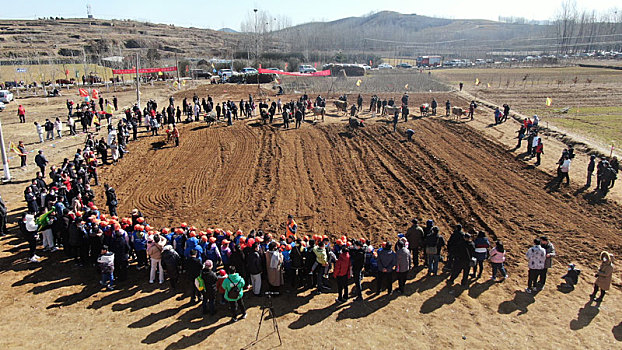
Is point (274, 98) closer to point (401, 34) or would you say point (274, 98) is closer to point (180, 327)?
point (180, 327)

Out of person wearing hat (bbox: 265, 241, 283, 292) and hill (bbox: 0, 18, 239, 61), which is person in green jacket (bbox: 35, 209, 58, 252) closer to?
person wearing hat (bbox: 265, 241, 283, 292)

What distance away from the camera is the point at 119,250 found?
35.6ft

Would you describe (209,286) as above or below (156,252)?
below

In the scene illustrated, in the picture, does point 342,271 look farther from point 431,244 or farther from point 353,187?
point 353,187

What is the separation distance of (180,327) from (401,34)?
191079mm

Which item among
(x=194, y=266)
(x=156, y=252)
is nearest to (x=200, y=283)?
(x=194, y=266)

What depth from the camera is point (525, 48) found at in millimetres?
141750

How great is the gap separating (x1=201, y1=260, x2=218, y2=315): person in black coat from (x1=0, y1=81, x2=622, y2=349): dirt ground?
29 centimetres

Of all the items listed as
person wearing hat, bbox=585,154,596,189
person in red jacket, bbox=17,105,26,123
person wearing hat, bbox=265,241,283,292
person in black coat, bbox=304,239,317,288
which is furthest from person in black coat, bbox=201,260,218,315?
person in red jacket, bbox=17,105,26,123

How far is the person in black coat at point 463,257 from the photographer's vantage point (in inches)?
435

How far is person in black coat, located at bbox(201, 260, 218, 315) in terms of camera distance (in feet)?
30.6

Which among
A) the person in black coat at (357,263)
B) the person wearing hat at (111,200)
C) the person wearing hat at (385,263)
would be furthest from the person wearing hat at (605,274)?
the person wearing hat at (111,200)

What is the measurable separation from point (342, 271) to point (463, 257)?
139 inches

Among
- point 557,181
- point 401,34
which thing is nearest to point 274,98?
point 557,181
